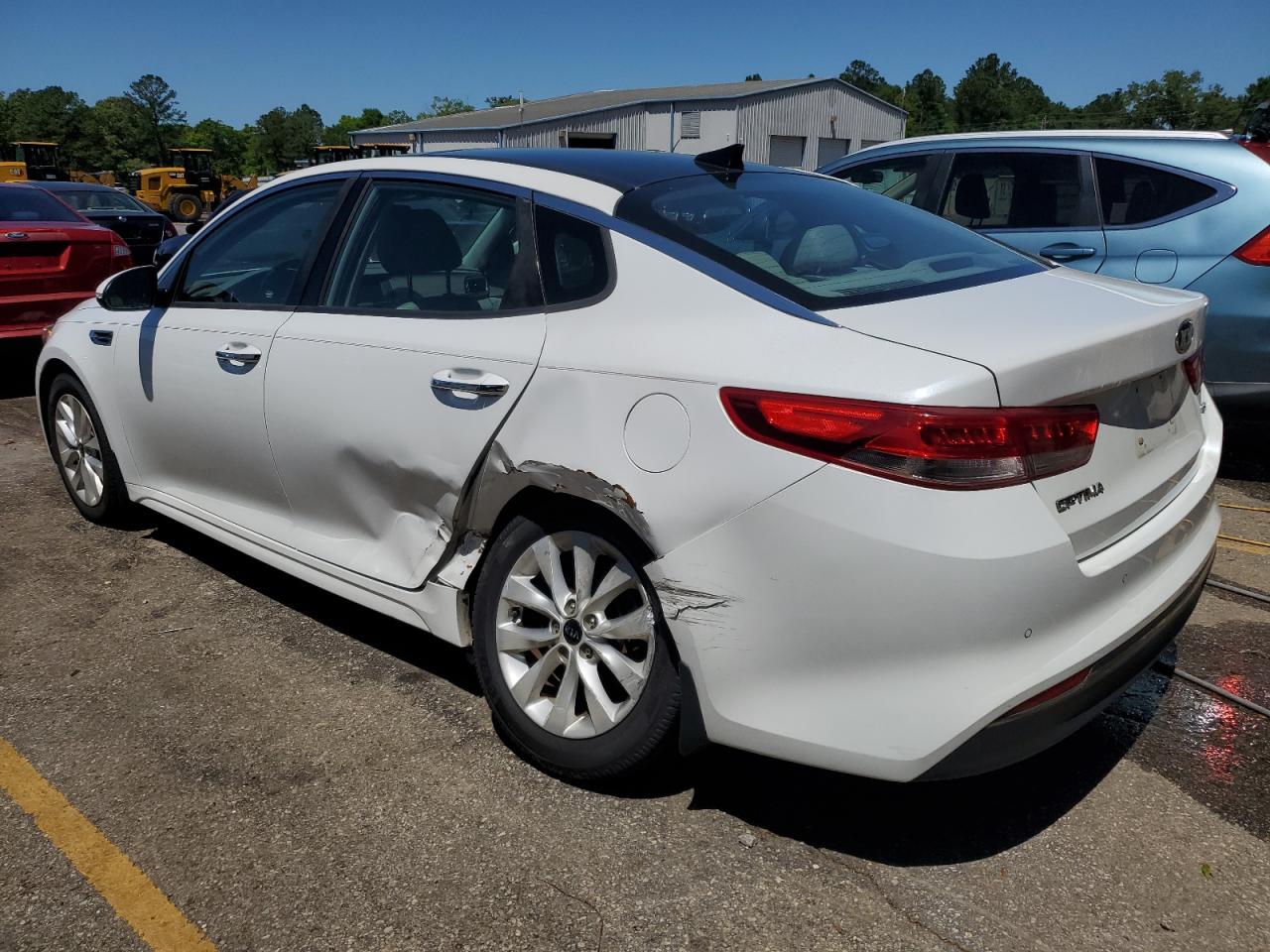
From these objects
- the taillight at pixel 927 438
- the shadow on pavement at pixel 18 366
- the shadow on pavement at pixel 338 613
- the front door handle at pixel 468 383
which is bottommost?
the shadow on pavement at pixel 18 366

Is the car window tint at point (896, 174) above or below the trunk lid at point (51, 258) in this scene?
above

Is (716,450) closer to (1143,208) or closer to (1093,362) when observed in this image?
(1093,362)

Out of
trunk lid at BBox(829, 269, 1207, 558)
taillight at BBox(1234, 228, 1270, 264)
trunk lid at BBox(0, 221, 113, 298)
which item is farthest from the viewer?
trunk lid at BBox(0, 221, 113, 298)

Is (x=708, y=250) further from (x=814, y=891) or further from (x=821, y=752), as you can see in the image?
(x=814, y=891)

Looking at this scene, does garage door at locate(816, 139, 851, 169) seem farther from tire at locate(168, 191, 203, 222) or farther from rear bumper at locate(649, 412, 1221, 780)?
rear bumper at locate(649, 412, 1221, 780)

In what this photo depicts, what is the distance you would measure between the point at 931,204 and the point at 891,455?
4.54 metres

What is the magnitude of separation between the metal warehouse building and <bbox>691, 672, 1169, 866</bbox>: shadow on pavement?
39155 mm

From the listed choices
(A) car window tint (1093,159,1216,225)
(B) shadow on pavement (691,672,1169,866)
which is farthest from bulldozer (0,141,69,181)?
(B) shadow on pavement (691,672,1169,866)

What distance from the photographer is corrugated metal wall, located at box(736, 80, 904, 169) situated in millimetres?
46312

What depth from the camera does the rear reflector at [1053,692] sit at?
2.10m

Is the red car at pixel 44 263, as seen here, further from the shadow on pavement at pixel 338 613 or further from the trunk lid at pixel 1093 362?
the trunk lid at pixel 1093 362

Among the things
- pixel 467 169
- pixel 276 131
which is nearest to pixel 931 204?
pixel 467 169

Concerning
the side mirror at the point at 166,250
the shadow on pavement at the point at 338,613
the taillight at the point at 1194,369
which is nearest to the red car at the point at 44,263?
the side mirror at the point at 166,250

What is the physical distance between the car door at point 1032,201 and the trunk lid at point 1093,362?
2936mm
